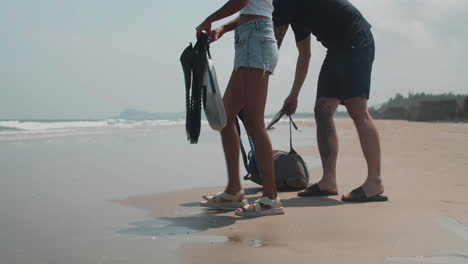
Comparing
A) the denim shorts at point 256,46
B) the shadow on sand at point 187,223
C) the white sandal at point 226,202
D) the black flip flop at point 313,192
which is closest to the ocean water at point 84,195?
the shadow on sand at point 187,223

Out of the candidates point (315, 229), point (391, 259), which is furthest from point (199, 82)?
point (391, 259)

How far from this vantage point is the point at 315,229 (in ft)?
9.71

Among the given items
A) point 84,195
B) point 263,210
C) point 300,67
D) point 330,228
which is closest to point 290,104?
point 300,67

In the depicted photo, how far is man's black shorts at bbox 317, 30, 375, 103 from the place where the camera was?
13.2 feet

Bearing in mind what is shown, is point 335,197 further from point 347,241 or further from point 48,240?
point 48,240

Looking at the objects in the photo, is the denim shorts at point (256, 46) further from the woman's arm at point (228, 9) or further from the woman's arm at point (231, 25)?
the woman's arm at point (231, 25)

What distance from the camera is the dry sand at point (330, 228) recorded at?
2396mm

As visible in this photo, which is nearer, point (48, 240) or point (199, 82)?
point (48, 240)

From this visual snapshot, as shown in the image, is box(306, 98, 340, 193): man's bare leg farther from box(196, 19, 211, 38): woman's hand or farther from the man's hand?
box(196, 19, 211, 38): woman's hand

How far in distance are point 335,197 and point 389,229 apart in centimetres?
122

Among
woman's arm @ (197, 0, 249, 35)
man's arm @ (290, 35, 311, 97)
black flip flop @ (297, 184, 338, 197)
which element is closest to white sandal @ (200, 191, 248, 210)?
black flip flop @ (297, 184, 338, 197)

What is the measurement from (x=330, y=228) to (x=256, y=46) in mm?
1283

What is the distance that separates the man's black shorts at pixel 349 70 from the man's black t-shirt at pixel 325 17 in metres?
0.07

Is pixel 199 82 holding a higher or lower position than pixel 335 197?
higher
